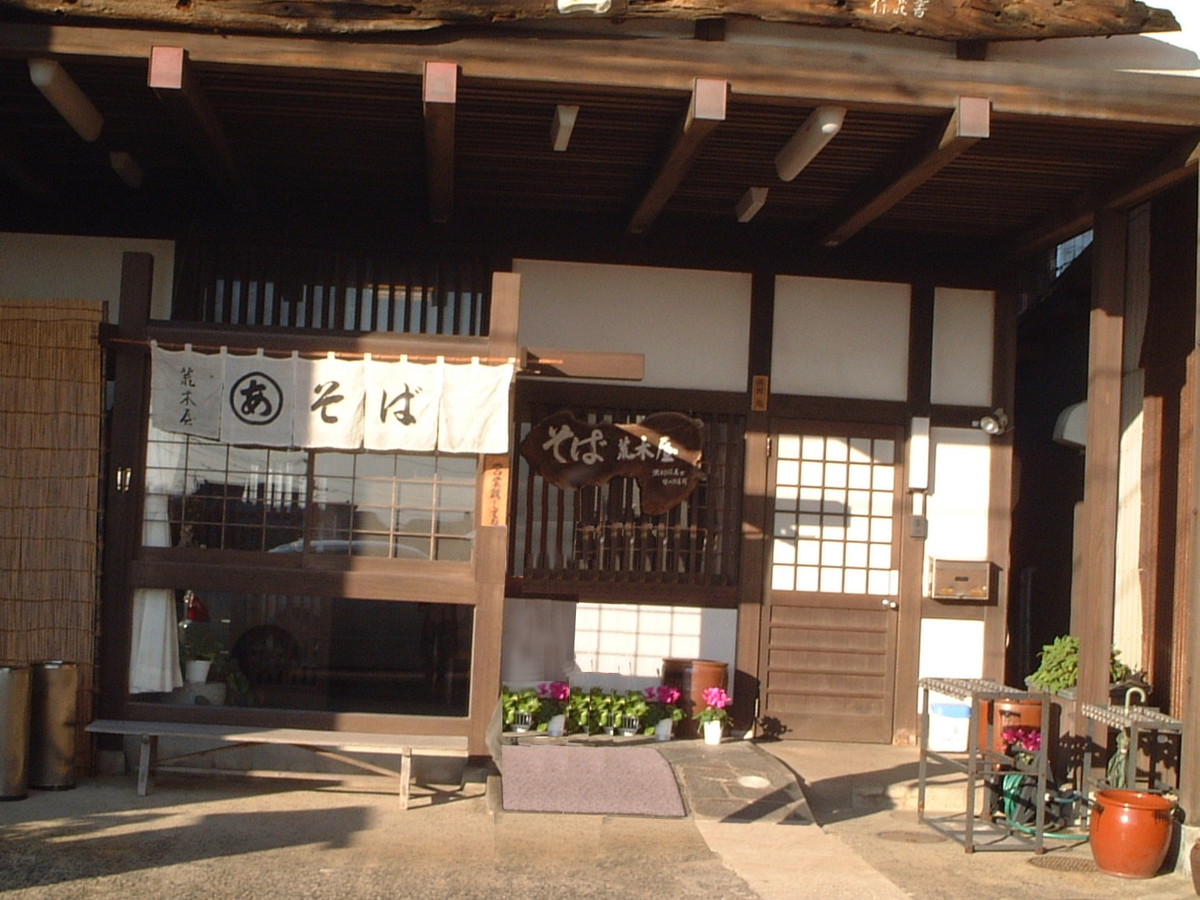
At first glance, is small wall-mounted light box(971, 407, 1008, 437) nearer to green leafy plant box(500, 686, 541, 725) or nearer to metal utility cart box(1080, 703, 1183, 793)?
metal utility cart box(1080, 703, 1183, 793)

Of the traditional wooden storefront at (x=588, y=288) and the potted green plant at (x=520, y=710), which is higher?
the traditional wooden storefront at (x=588, y=288)

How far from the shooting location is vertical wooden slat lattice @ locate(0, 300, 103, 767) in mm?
9594

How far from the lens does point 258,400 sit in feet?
31.6

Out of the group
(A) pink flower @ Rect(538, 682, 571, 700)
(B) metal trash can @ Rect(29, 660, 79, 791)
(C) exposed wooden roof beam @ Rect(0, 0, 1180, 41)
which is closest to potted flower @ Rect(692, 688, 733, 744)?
(A) pink flower @ Rect(538, 682, 571, 700)

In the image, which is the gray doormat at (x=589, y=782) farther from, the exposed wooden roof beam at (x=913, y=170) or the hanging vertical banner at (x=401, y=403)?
the exposed wooden roof beam at (x=913, y=170)

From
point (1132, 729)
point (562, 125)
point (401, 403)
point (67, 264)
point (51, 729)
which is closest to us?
point (1132, 729)

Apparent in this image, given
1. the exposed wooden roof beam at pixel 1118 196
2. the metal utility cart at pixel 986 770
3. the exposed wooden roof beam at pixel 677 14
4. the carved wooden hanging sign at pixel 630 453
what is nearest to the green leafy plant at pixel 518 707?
the carved wooden hanging sign at pixel 630 453

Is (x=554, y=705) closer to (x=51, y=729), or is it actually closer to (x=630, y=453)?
(x=630, y=453)

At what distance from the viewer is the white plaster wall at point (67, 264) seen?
11.1 meters

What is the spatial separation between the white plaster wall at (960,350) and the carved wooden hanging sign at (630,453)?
87.2 inches

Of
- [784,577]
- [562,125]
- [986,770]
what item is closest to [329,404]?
[562,125]

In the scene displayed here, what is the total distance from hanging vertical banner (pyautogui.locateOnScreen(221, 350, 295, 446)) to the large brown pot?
234 inches

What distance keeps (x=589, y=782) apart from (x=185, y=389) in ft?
12.9

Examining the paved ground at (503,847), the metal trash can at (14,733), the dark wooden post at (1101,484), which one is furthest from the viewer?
the dark wooden post at (1101,484)
